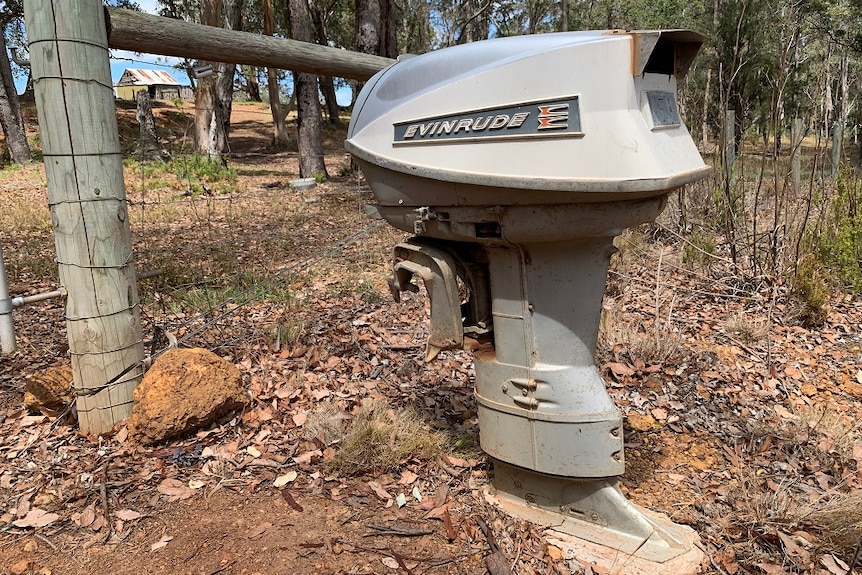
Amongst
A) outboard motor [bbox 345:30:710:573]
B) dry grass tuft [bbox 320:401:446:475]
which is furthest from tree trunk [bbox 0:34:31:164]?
outboard motor [bbox 345:30:710:573]

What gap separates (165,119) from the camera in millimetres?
20062

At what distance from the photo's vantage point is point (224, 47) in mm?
2967

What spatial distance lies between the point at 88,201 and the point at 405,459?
1637mm

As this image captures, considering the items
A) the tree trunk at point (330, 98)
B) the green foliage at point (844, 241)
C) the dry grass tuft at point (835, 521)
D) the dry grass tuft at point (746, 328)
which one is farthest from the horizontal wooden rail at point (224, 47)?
the tree trunk at point (330, 98)

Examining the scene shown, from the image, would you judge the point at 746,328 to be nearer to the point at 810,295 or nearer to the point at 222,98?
the point at 810,295

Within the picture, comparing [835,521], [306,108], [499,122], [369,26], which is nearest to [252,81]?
[306,108]

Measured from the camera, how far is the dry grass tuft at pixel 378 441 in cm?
246

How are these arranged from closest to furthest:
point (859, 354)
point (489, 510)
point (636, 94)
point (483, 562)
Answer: point (636, 94) < point (483, 562) < point (489, 510) < point (859, 354)

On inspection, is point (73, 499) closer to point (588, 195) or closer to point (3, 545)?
point (3, 545)

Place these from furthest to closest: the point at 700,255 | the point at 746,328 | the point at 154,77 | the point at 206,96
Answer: the point at 154,77
the point at 206,96
the point at 700,255
the point at 746,328

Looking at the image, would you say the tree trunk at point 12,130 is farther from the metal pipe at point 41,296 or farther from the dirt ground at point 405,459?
the metal pipe at point 41,296

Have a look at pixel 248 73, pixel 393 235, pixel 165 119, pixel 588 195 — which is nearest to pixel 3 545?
pixel 588 195

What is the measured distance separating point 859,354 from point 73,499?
4.15 metres

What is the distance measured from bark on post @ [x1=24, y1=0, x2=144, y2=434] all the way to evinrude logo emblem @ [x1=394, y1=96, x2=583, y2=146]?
1411 millimetres
